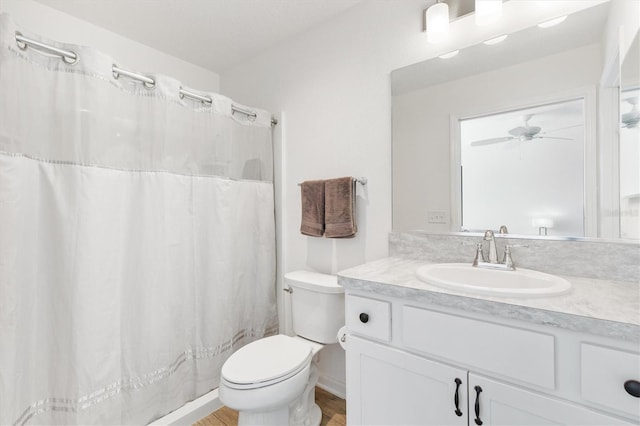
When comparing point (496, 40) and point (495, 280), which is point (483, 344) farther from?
point (496, 40)

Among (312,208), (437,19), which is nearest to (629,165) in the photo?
(437,19)

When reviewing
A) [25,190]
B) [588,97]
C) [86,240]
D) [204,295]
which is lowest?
[204,295]

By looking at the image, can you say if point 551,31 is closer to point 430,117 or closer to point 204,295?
point 430,117

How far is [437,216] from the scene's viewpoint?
4.94 feet

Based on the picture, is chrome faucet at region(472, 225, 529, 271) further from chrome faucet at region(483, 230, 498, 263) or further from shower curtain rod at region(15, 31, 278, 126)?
shower curtain rod at region(15, 31, 278, 126)

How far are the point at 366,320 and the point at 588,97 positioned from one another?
1.21 meters

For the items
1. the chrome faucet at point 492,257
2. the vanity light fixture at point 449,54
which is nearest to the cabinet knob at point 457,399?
the chrome faucet at point 492,257

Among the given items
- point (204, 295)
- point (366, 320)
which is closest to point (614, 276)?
point (366, 320)

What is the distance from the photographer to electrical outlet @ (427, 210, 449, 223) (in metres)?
1.49

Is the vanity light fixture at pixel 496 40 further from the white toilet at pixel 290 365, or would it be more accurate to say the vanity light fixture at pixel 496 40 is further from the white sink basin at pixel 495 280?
the white toilet at pixel 290 365

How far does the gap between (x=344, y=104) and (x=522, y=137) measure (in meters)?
0.95

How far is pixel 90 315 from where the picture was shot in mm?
1298

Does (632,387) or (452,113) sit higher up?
(452,113)

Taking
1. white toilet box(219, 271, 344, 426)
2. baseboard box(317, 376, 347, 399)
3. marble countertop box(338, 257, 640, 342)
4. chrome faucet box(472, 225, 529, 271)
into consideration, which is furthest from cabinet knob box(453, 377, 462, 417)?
baseboard box(317, 376, 347, 399)
